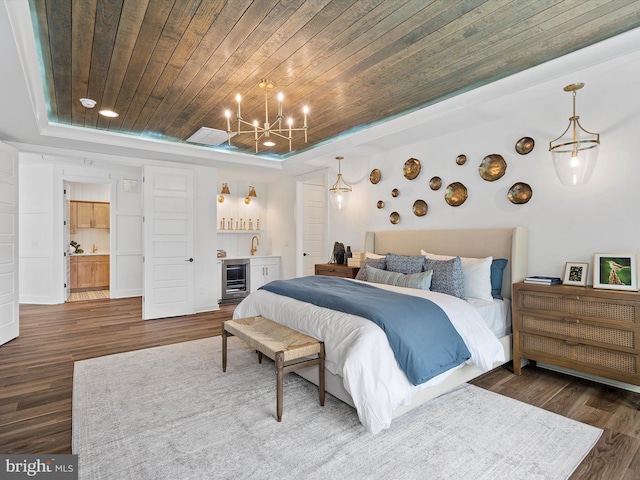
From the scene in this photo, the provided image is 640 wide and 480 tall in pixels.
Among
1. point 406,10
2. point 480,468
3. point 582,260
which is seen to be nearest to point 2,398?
point 480,468

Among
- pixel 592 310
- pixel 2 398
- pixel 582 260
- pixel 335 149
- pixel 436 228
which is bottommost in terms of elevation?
pixel 2 398

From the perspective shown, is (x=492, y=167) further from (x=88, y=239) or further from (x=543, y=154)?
(x=88, y=239)

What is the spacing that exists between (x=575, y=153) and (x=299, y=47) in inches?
98.0

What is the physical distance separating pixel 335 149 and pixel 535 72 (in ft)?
8.40

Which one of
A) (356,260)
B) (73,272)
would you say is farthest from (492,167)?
(73,272)

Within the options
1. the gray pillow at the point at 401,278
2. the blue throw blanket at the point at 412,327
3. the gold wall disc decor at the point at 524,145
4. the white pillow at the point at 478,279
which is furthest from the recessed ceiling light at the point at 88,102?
the gold wall disc decor at the point at 524,145

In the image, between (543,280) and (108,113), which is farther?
(108,113)

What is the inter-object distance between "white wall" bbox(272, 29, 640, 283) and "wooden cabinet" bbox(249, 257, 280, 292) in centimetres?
342

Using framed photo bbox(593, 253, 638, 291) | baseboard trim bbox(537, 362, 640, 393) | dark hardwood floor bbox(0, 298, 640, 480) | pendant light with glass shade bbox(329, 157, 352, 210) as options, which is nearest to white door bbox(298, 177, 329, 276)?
pendant light with glass shade bbox(329, 157, 352, 210)

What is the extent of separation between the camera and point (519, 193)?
3.51m

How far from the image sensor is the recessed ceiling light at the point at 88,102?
134 inches

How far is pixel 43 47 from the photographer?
8.21ft

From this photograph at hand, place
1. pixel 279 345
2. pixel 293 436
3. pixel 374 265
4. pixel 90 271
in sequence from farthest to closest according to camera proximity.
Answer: pixel 90 271, pixel 374 265, pixel 279 345, pixel 293 436

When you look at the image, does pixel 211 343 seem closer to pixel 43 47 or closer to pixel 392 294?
pixel 392 294
